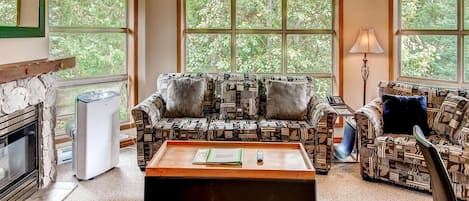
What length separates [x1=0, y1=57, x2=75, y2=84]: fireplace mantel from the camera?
2691mm

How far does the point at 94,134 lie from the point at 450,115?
323 cm

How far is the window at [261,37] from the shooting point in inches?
199

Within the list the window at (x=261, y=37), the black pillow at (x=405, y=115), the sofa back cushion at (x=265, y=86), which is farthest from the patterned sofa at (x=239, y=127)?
the window at (x=261, y=37)

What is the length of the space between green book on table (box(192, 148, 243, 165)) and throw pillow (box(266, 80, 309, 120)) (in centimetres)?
132

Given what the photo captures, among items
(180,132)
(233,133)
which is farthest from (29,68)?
(233,133)

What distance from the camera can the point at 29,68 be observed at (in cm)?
300

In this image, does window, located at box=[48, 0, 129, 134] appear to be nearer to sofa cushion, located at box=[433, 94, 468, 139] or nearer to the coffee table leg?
the coffee table leg

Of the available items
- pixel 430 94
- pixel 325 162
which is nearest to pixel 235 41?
pixel 325 162

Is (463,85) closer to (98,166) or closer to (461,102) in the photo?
(461,102)

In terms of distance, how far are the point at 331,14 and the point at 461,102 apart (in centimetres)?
197

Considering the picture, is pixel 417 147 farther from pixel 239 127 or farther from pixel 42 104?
pixel 42 104

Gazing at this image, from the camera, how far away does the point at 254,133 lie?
3920 mm

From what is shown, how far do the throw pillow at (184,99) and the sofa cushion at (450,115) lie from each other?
7.65ft

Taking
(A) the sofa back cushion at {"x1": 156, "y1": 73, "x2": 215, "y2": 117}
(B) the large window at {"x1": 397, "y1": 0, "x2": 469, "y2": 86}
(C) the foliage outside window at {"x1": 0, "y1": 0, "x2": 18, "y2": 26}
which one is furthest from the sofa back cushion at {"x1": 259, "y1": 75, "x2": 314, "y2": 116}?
(C) the foliage outside window at {"x1": 0, "y1": 0, "x2": 18, "y2": 26}
